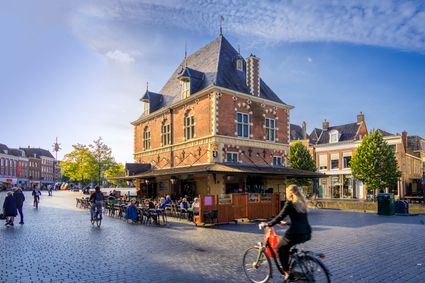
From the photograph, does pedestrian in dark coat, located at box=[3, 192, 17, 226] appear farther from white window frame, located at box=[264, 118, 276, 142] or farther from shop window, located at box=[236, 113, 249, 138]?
white window frame, located at box=[264, 118, 276, 142]

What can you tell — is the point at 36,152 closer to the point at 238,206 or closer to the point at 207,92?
the point at 207,92

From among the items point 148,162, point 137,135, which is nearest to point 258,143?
point 148,162

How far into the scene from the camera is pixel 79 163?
172 feet

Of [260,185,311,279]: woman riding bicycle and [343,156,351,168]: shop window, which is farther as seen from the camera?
[343,156,351,168]: shop window

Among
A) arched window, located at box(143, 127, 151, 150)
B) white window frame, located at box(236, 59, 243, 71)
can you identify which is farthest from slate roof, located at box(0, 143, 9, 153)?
white window frame, located at box(236, 59, 243, 71)

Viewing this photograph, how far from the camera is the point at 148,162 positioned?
31781mm

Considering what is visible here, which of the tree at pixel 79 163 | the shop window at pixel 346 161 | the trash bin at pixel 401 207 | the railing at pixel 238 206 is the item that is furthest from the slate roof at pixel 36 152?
the trash bin at pixel 401 207

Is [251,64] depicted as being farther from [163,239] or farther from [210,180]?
[163,239]

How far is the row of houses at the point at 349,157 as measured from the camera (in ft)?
138

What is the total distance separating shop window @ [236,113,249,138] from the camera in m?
24.7

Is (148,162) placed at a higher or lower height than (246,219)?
higher

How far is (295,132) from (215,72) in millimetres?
31136

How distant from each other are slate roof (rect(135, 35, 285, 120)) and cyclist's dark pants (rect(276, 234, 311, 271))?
18.5m

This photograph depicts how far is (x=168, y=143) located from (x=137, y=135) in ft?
22.7
